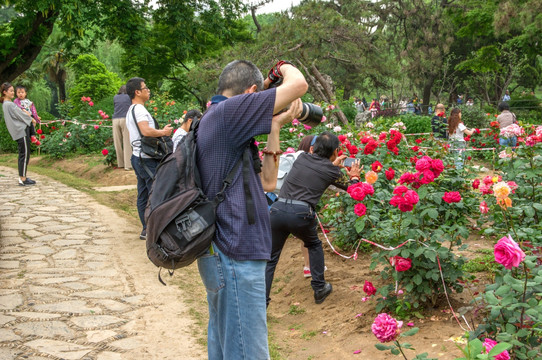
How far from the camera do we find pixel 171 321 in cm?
459

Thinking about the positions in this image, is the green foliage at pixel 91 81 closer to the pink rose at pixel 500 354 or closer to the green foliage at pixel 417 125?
the green foliage at pixel 417 125

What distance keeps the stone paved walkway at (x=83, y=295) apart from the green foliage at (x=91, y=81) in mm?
20457

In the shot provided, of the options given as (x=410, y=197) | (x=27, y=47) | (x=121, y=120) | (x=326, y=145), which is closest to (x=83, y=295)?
(x=326, y=145)

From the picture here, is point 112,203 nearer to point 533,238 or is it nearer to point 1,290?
point 1,290

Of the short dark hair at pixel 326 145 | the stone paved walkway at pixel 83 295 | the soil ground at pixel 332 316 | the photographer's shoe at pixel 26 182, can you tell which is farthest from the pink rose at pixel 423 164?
the photographer's shoe at pixel 26 182

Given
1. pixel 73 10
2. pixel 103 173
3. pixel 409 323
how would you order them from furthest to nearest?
pixel 103 173, pixel 73 10, pixel 409 323

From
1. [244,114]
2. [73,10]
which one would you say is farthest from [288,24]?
[244,114]

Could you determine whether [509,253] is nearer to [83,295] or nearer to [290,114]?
[290,114]

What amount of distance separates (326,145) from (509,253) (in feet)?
8.47

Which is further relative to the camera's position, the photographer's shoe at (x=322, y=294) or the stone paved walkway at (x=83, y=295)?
the photographer's shoe at (x=322, y=294)

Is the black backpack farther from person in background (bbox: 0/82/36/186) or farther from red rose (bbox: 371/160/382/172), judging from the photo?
person in background (bbox: 0/82/36/186)

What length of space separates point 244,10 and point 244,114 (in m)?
17.0

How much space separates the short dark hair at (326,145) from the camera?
4.75 meters

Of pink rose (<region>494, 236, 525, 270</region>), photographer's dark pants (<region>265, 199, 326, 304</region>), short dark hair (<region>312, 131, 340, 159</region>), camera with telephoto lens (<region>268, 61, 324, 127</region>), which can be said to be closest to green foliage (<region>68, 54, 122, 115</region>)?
short dark hair (<region>312, 131, 340, 159</region>)
